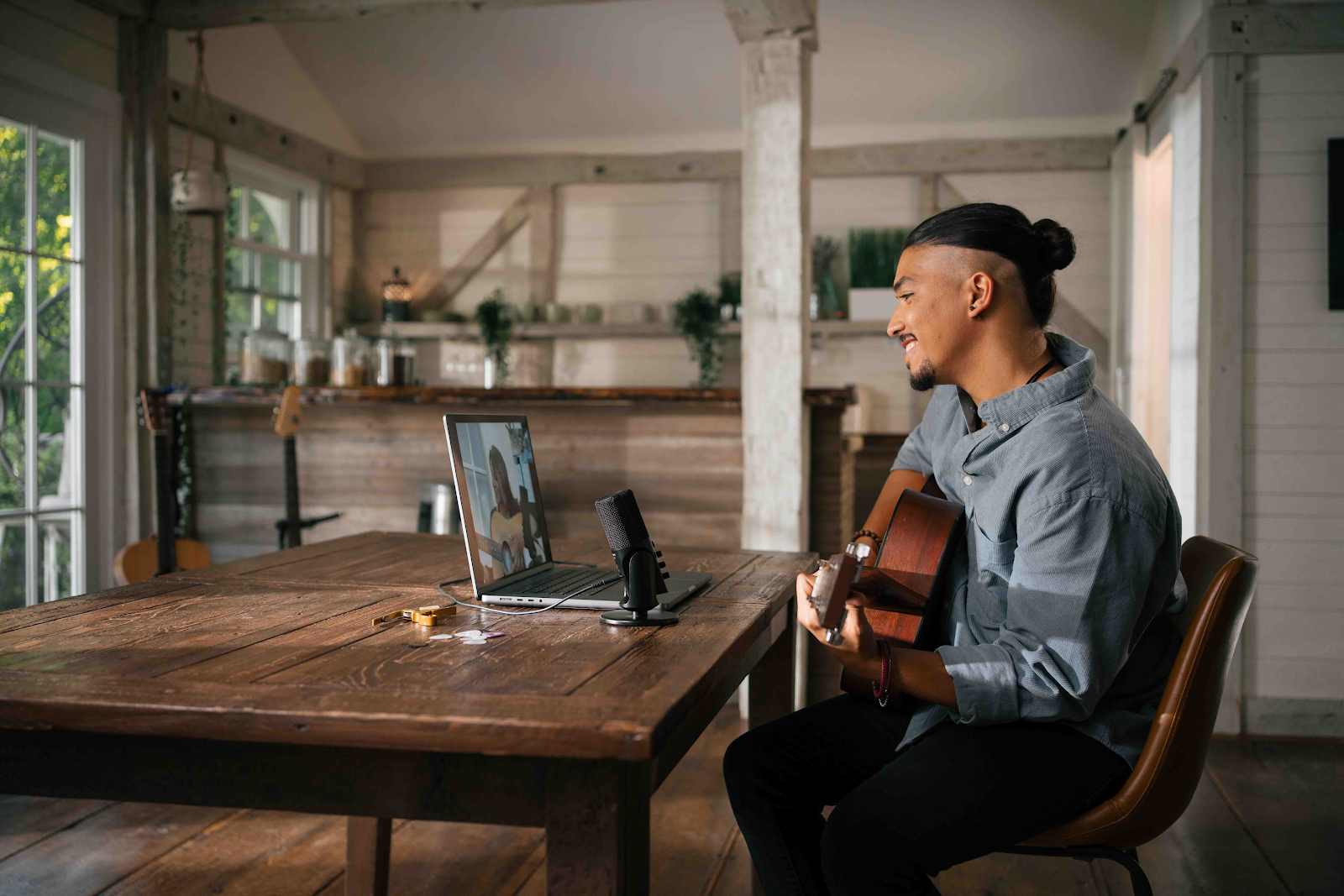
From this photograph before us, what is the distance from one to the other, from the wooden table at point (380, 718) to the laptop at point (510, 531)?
0.17 m

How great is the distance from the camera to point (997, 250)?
149 centimetres

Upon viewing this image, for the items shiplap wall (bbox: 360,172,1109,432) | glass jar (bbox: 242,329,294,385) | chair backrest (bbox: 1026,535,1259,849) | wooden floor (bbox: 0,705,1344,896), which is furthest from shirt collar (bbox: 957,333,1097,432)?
shiplap wall (bbox: 360,172,1109,432)

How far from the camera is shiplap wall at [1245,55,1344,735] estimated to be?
3.29 m

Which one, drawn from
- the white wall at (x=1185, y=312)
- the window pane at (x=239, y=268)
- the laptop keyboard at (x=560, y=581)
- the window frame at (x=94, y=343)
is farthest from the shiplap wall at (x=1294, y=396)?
the window pane at (x=239, y=268)

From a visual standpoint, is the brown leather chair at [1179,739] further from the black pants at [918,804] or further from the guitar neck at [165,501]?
the guitar neck at [165,501]

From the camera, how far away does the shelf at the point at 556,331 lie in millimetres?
A: 6332

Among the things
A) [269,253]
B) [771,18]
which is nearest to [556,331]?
[269,253]

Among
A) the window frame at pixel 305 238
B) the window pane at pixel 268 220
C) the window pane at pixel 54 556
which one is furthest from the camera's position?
the window frame at pixel 305 238

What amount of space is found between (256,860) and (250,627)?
120cm

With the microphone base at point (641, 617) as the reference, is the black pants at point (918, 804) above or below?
below

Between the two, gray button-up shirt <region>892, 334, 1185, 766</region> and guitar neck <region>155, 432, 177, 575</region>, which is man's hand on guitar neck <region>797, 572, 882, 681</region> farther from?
guitar neck <region>155, 432, 177, 575</region>

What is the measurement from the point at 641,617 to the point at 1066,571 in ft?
1.75

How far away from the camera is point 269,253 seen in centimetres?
588

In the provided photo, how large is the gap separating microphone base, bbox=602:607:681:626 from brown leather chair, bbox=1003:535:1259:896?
1.75ft
